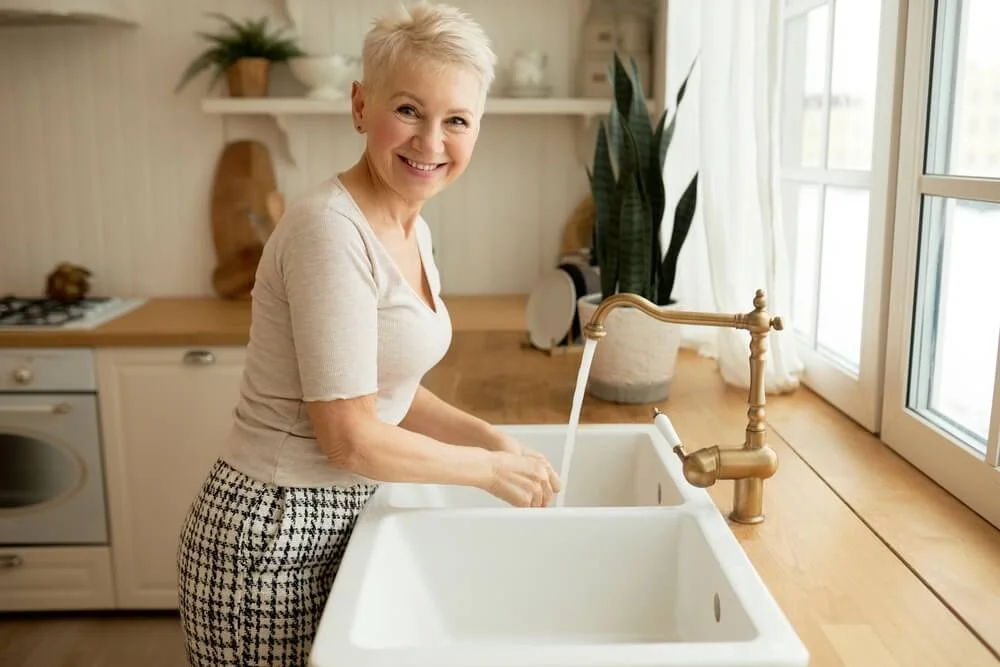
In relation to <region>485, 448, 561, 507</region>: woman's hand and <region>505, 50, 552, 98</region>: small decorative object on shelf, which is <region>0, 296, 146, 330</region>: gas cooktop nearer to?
<region>505, 50, 552, 98</region>: small decorative object on shelf

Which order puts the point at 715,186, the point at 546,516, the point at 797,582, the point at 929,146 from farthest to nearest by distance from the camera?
the point at 715,186 → the point at 929,146 → the point at 546,516 → the point at 797,582

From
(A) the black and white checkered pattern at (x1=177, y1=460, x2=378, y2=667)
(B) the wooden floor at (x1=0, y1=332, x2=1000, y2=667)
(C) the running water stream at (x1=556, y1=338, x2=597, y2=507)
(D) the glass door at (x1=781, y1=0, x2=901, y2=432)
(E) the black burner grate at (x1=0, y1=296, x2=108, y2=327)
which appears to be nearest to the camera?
(B) the wooden floor at (x1=0, y1=332, x2=1000, y2=667)

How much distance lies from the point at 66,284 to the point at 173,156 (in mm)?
516

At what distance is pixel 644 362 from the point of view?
1.84m

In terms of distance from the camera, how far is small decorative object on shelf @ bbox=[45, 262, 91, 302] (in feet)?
9.61

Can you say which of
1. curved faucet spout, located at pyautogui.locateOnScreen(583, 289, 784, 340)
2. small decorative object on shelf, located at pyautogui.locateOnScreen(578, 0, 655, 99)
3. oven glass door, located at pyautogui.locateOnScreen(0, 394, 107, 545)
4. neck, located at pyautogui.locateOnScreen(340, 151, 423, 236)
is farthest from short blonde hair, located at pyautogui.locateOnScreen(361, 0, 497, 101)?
oven glass door, located at pyautogui.locateOnScreen(0, 394, 107, 545)

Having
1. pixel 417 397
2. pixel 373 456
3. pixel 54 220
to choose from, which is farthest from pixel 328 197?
pixel 54 220

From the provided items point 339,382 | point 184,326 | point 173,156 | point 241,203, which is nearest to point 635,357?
point 339,382

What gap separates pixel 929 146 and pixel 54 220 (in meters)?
2.64

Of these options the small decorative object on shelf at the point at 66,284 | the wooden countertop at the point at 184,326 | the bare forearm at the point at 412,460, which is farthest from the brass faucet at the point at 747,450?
the small decorative object on shelf at the point at 66,284

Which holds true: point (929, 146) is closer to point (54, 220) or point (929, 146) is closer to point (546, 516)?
point (546, 516)

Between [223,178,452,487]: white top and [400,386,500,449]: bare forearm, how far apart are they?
0.18m

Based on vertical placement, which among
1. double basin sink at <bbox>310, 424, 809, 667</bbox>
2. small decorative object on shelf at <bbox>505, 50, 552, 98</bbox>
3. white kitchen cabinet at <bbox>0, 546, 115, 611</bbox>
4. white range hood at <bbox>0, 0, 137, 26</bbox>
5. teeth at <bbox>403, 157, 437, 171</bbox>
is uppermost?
white range hood at <bbox>0, 0, 137, 26</bbox>

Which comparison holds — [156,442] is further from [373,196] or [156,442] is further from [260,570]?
[373,196]
